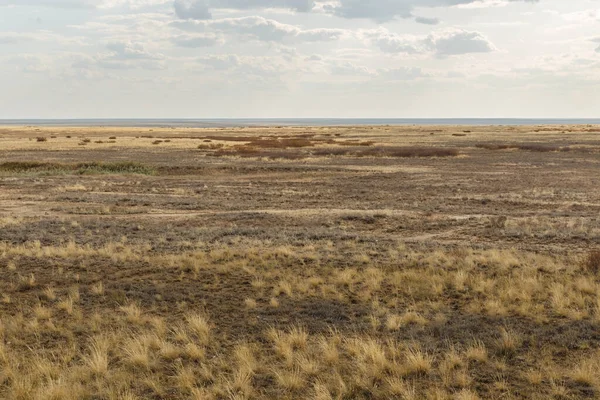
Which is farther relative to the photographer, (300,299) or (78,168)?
(78,168)

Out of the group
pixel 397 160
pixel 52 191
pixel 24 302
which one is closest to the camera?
pixel 24 302

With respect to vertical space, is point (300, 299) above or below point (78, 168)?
below

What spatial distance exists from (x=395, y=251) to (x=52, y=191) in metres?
21.8

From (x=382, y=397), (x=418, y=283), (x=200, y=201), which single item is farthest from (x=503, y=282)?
(x=200, y=201)

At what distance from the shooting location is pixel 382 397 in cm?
763

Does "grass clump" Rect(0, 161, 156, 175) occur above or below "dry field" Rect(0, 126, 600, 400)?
above

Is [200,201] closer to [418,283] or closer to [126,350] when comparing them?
[418,283]

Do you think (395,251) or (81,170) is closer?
(395,251)

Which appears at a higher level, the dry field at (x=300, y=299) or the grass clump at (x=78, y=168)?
the grass clump at (x=78, y=168)

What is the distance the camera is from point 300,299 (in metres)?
11.8

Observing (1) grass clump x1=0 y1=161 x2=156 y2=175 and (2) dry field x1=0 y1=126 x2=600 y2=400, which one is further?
(1) grass clump x1=0 y1=161 x2=156 y2=175

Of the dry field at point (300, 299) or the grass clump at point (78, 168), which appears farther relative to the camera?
the grass clump at point (78, 168)

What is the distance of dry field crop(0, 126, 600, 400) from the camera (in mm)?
8156

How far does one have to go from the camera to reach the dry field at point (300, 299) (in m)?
8.16
